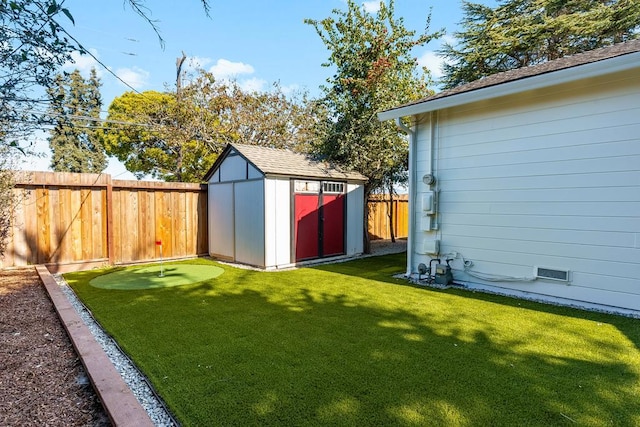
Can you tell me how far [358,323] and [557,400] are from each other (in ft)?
6.46

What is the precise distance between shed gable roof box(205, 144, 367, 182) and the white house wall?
2.86 m

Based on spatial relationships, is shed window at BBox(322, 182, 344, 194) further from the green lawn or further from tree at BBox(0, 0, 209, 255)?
tree at BBox(0, 0, 209, 255)

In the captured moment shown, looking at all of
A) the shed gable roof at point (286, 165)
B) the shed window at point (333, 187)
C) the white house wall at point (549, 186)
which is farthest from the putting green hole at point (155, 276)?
the white house wall at point (549, 186)

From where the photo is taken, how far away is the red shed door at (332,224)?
8.45 metres

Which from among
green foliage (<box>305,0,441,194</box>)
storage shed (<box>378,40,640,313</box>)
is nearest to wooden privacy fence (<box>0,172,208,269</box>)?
green foliage (<box>305,0,441,194</box>)

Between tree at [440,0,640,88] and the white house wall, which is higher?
tree at [440,0,640,88]

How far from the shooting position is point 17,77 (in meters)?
2.19

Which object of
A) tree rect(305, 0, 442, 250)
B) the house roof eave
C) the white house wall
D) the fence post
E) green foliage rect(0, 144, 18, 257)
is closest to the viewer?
the house roof eave

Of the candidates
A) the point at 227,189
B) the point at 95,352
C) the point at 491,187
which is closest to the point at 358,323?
the point at 95,352

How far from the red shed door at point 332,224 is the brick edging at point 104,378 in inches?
211

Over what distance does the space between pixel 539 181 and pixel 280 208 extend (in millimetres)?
4759

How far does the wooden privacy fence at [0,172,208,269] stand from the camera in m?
6.62

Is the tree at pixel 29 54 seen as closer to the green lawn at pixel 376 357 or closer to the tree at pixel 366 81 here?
the green lawn at pixel 376 357

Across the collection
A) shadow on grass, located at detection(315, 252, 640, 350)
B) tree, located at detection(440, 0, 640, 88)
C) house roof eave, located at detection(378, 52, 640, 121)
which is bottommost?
shadow on grass, located at detection(315, 252, 640, 350)
